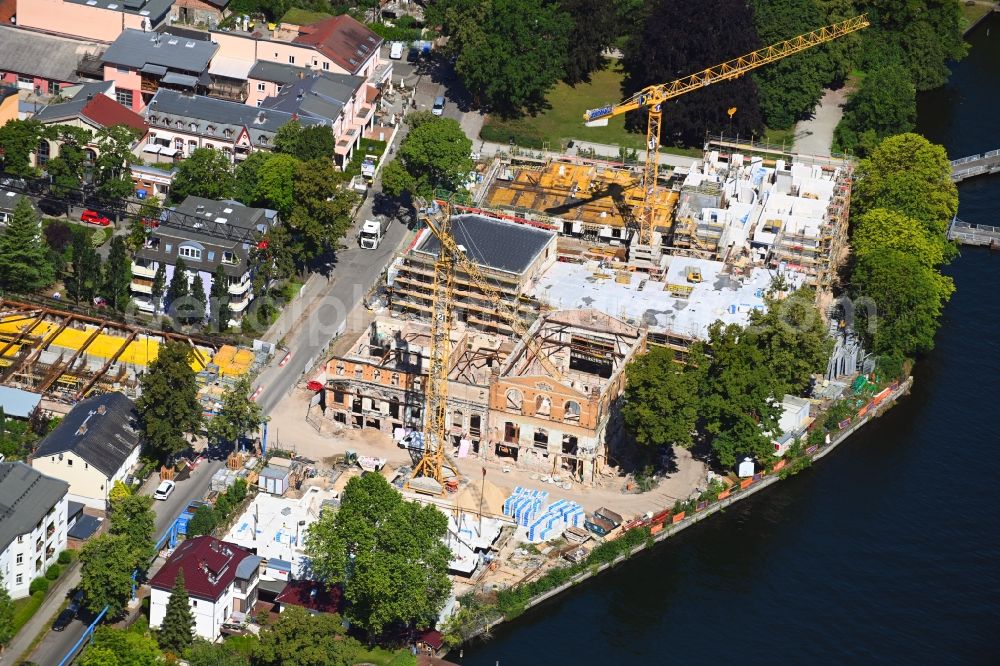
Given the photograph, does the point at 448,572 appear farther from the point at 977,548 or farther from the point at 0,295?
the point at 0,295

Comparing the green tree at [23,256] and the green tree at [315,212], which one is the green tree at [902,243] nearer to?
the green tree at [315,212]

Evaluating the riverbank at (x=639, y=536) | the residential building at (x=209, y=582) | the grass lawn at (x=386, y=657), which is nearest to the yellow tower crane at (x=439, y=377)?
the riverbank at (x=639, y=536)

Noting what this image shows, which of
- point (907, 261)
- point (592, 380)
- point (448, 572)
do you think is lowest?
point (448, 572)

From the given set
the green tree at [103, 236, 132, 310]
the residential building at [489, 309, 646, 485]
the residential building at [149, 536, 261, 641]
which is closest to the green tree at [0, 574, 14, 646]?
the residential building at [149, 536, 261, 641]

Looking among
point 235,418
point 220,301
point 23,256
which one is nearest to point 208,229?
point 220,301

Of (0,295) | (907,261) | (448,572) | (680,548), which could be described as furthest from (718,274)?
(0,295)

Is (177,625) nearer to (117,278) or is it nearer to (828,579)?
(117,278)

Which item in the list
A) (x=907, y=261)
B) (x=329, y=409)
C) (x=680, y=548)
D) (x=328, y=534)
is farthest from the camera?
(x=907, y=261)
